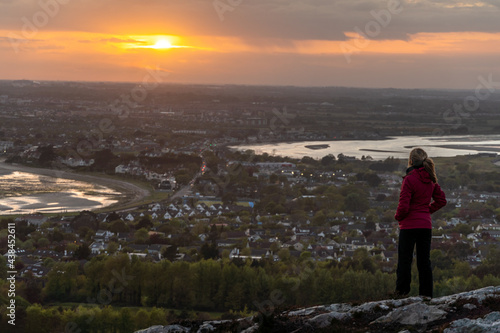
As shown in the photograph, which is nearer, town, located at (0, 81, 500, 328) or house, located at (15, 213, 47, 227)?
town, located at (0, 81, 500, 328)

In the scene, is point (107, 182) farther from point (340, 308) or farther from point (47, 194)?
point (340, 308)

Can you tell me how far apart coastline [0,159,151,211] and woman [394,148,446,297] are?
1586 centimetres

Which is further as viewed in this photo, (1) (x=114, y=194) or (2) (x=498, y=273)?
(1) (x=114, y=194)

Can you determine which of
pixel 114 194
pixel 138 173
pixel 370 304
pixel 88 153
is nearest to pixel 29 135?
pixel 88 153

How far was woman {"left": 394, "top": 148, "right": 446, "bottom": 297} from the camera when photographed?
3490 mm

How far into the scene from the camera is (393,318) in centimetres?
346

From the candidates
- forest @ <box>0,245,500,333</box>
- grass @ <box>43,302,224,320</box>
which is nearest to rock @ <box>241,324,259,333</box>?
forest @ <box>0,245,500,333</box>

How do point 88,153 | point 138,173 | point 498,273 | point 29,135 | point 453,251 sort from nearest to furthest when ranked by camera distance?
1. point 498,273
2. point 453,251
3. point 138,173
4. point 88,153
5. point 29,135

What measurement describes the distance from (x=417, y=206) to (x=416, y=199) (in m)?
0.04

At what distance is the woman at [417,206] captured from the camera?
349 centimetres

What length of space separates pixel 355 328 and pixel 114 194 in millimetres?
19025

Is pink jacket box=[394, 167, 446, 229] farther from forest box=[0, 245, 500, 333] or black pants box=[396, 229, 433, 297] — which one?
forest box=[0, 245, 500, 333]

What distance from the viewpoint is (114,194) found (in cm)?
2177

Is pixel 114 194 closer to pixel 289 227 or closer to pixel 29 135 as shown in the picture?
pixel 289 227
